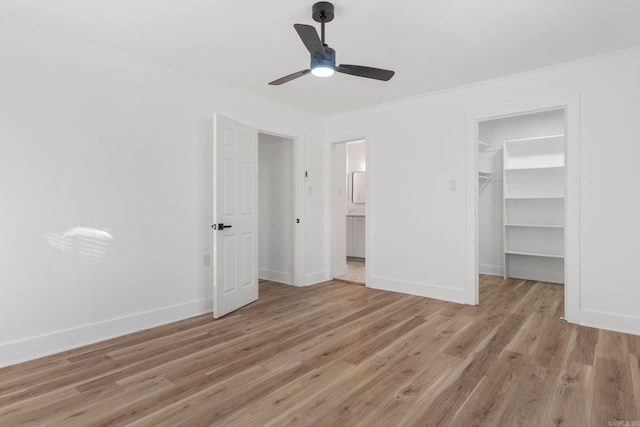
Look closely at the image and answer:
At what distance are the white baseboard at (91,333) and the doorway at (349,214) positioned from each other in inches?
94.3

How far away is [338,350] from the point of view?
9.12 ft

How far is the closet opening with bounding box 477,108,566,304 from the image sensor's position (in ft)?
17.0

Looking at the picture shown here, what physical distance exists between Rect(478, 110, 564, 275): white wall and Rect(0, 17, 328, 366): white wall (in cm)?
421

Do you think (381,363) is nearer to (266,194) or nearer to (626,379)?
(626,379)

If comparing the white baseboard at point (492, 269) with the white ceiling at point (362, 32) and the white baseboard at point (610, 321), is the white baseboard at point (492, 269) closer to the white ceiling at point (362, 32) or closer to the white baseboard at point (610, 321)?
the white baseboard at point (610, 321)

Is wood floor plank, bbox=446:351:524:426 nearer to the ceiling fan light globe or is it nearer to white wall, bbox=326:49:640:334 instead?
white wall, bbox=326:49:640:334

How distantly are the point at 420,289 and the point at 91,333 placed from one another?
138 inches

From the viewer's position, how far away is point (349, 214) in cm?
727

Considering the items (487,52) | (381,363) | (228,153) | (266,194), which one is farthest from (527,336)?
(266,194)

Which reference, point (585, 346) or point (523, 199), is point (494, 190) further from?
point (585, 346)

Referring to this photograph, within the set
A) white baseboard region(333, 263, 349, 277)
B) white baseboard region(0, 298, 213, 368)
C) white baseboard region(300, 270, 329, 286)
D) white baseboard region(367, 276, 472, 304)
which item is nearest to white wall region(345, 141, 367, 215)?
white baseboard region(333, 263, 349, 277)

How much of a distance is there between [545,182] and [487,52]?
302 cm

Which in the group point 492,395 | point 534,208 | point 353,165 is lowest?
point 492,395

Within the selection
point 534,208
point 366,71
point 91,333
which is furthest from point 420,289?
point 91,333
